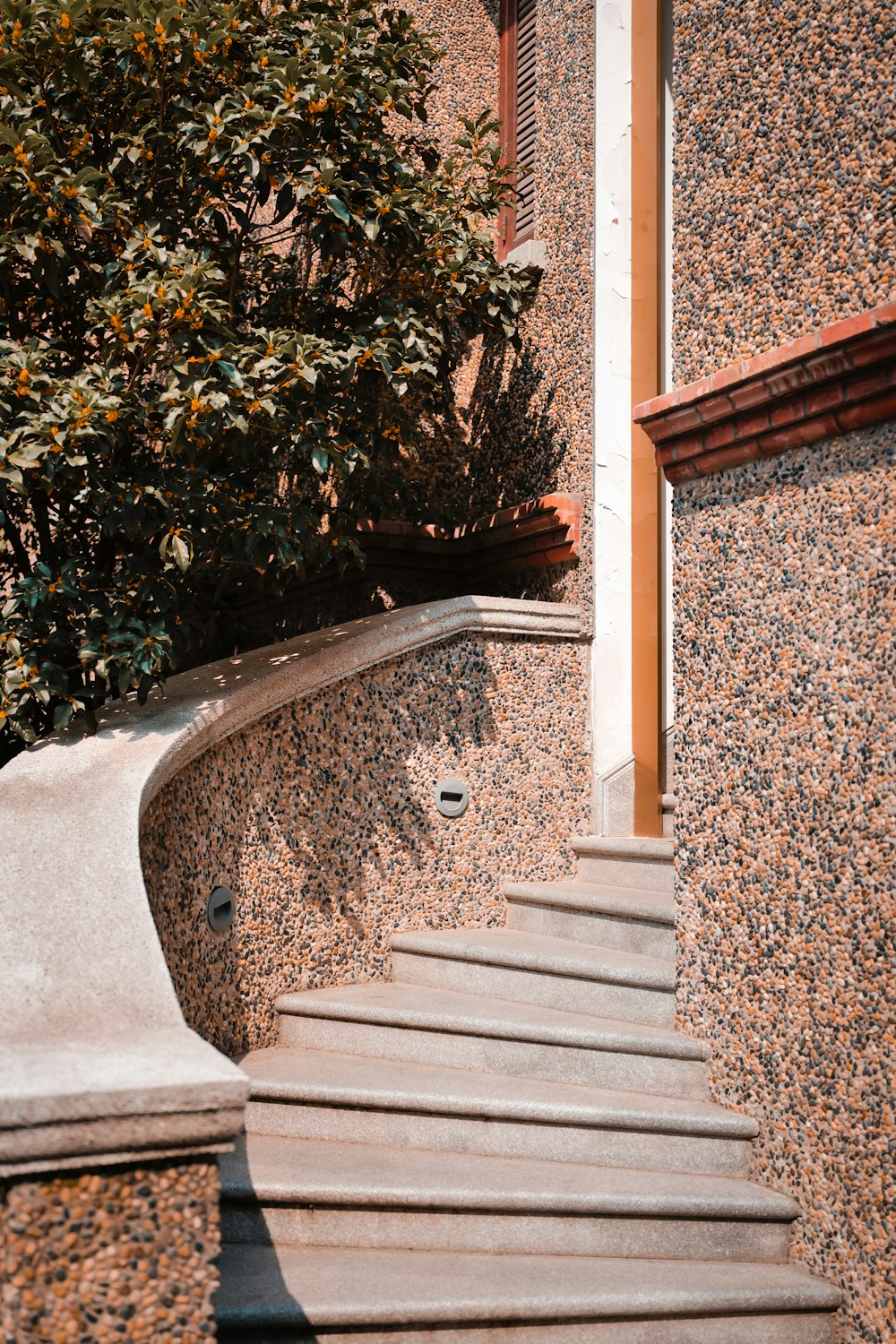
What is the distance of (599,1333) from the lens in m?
2.85

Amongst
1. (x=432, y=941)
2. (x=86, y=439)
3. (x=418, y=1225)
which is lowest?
(x=418, y=1225)

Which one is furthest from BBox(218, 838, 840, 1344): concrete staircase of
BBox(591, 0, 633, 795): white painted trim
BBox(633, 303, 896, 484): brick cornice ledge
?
BBox(633, 303, 896, 484): brick cornice ledge

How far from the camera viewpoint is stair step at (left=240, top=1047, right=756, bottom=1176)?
3.40 m

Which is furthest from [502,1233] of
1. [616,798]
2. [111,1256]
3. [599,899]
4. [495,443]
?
[495,443]

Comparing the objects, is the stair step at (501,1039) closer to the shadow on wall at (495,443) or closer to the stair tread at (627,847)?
the stair tread at (627,847)

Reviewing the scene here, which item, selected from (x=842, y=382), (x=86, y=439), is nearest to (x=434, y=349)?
(x=86, y=439)

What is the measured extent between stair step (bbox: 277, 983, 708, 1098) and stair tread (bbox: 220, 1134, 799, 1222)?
0.33 m

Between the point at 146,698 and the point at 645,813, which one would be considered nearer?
the point at 146,698

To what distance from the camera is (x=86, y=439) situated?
363 cm

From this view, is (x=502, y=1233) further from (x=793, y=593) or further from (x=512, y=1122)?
(x=793, y=593)

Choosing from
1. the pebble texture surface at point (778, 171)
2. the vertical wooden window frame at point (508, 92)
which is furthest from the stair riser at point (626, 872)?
the vertical wooden window frame at point (508, 92)

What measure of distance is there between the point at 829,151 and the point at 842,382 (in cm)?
67

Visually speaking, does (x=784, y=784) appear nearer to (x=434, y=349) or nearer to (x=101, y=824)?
(x=101, y=824)

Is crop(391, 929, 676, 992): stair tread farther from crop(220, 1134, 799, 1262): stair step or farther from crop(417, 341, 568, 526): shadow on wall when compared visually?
crop(417, 341, 568, 526): shadow on wall
